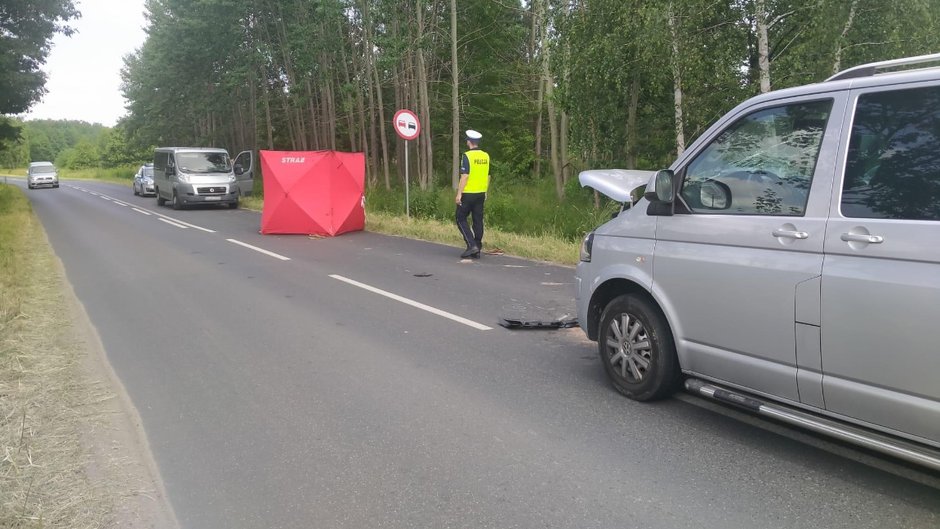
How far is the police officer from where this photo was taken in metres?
11.1

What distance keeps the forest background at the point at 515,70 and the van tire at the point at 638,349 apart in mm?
8893

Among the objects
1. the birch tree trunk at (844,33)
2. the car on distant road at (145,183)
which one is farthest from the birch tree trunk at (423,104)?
the car on distant road at (145,183)

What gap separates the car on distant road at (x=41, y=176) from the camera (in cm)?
4622

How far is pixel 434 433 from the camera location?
13.5ft

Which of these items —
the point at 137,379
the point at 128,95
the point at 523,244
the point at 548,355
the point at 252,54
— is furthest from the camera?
the point at 128,95

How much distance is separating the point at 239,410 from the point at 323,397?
1.87 feet

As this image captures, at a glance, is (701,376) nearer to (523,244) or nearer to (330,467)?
(330,467)

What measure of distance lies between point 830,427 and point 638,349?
135 centimetres

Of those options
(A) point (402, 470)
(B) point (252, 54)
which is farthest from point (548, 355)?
(B) point (252, 54)

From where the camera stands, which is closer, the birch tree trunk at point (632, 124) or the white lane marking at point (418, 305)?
the white lane marking at point (418, 305)

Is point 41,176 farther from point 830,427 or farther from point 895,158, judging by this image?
point 895,158

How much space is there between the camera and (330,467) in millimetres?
3701

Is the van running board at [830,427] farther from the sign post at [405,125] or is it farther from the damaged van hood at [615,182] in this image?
the sign post at [405,125]

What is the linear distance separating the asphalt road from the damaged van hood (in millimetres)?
1408
